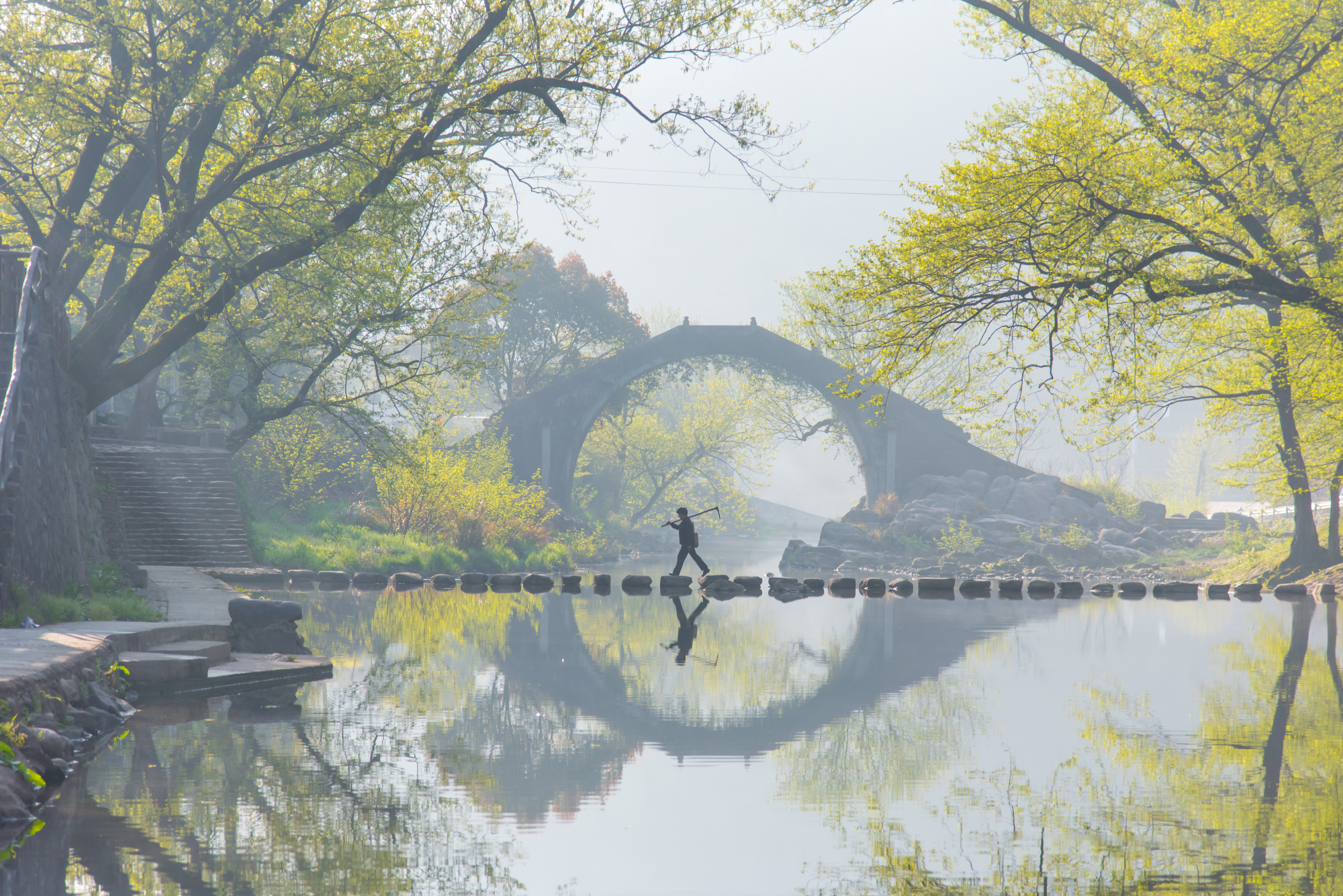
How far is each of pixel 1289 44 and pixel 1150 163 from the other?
3724mm

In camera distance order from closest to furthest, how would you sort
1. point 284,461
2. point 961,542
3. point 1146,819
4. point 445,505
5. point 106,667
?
1. point 1146,819
2. point 106,667
3. point 445,505
4. point 284,461
5. point 961,542

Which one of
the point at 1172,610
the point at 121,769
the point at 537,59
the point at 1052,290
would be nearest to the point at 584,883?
the point at 121,769

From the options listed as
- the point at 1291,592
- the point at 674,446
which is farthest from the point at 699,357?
the point at 1291,592

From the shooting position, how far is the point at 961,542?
3120 centimetres

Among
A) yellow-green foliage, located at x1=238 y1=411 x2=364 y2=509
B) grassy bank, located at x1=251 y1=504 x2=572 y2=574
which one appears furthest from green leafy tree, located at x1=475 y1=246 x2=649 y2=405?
grassy bank, located at x1=251 y1=504 x2=572 y2=574

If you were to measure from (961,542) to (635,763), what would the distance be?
26787mm

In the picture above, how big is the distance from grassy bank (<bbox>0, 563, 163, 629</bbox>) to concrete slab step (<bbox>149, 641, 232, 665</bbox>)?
904 millimetres

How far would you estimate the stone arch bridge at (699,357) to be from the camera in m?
38.7

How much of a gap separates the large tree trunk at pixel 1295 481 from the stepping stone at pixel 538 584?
14038mm

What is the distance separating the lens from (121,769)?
5605 mm

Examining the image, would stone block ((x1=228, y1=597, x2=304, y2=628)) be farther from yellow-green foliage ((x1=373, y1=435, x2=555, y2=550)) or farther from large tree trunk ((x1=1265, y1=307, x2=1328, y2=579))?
large tree trunk ((x1=1265, y1=307, x2=1328, y2=579))

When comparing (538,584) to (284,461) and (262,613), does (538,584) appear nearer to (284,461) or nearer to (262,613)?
(262,613)

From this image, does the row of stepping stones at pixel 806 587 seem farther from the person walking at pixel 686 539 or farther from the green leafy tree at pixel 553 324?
the green leafy tree at pixel 553 324

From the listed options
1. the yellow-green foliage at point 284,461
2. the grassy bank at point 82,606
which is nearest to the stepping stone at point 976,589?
the grassy bank at point 82,606
